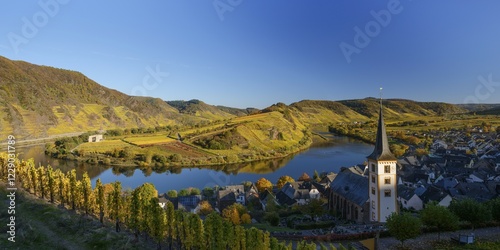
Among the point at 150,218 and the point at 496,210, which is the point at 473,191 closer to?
the point at 496,210

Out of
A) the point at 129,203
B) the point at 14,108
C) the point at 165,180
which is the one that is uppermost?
the point at 14,108

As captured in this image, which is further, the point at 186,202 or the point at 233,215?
the point at 186,202

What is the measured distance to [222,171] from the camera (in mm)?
92312

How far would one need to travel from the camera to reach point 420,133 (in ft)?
501

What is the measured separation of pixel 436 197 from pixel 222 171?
178 ft

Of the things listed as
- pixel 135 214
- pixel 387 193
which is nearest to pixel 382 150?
pixel 387 193

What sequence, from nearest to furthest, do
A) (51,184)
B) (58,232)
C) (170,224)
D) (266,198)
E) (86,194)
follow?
(170,224) < (58,232) < (86,194) < (51,184) < (266,198)

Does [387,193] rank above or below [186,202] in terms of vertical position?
above

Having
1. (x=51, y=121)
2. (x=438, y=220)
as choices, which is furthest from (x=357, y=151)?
(x=51, y=121)

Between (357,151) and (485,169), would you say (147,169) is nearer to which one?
(357,151)

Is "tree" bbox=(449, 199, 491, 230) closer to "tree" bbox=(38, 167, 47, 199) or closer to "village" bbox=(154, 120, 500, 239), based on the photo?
"village" bbox=(154, 120, 500, 239)

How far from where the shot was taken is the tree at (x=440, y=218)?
3028 cm

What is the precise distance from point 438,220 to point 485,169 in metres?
49.7

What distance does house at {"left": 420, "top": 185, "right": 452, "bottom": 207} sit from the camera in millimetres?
47969
